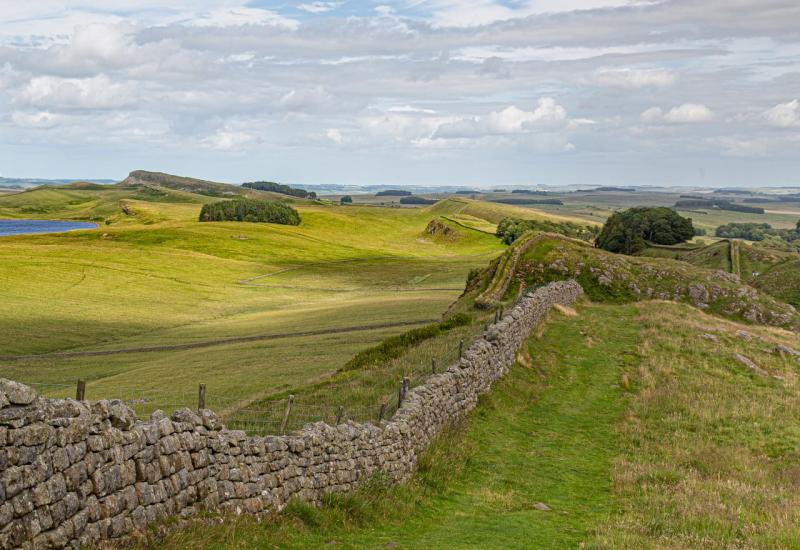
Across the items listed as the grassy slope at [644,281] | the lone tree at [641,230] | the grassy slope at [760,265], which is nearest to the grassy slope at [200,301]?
the grassy slope at [644,281]

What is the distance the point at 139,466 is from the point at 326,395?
17190 mm

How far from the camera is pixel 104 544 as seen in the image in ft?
34.6

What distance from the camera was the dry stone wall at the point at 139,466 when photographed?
31.2 ft

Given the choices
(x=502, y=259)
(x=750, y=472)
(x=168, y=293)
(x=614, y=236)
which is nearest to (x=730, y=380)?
(x=750, y=472)

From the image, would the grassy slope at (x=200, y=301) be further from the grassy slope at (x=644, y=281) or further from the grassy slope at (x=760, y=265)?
the grassy slope at (x=760, y=265)

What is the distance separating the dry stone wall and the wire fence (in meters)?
2.01

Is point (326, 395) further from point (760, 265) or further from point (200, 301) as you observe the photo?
point (760, 265)

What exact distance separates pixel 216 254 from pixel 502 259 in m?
81.8

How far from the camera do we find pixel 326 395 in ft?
93.6

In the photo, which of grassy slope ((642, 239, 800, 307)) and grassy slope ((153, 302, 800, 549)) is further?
grassy slope ((642, 239, 800, 307))

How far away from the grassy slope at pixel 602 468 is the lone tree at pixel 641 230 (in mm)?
83352

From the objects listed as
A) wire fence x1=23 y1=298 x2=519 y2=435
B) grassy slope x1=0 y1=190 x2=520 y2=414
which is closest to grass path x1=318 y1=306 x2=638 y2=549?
wire fence x1=23 y1=298 x2=519 y2=435

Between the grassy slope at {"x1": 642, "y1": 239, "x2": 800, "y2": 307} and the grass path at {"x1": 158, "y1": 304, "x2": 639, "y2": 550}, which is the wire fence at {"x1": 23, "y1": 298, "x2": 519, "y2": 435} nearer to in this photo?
the grass path at {"x1": 158, "y1": 304, "x2": 639, "y2": 550}

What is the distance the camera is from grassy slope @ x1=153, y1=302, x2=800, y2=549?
50.2 feet
